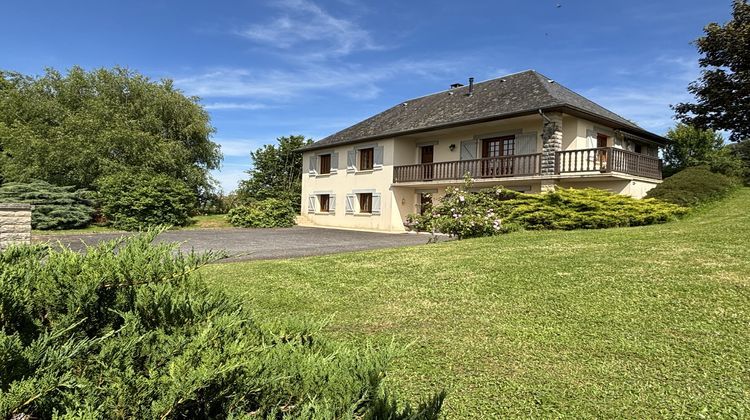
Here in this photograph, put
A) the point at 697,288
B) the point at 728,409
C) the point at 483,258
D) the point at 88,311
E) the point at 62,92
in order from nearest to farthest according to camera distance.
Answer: the point at 88,311 → the point at 728,409 → the point at 697,288 → the point at 483,258 → the point at 62,92

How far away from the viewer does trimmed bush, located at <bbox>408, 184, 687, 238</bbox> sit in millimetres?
11984

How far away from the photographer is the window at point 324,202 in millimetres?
26306

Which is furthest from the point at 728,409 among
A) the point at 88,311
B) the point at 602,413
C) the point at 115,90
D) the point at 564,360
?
the point at 115,90

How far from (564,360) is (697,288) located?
256 cm

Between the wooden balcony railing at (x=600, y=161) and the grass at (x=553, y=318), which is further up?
the wooden balcony railing at (x=600, y=161)

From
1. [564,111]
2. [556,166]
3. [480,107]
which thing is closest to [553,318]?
[556,166]

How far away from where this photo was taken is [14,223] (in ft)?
25.1

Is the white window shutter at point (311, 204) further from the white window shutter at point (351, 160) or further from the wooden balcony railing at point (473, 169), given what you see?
the wooden balcony railing at point (473, 169)

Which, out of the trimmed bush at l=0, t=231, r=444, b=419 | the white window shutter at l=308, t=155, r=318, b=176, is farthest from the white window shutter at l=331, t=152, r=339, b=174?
the trimmed bush at l=0, t=231, r=444, b=419

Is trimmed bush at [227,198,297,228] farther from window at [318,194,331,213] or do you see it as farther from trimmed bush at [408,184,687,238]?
trimmed bush at [408,184,687,238]

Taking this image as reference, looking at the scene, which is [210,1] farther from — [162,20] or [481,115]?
[481,115]

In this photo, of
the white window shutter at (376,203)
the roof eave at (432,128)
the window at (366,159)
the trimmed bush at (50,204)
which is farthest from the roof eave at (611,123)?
the trimmed bush at (50,204)

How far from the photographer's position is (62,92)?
25.1 metres

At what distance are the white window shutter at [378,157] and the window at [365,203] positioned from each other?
1836 millimetres
